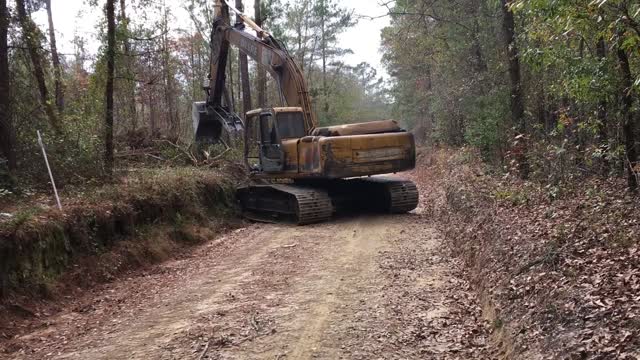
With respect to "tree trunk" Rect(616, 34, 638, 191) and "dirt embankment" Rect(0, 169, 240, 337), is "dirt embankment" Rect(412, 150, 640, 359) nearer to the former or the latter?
"tree trunk" Rect(616, 34, 638, 191)

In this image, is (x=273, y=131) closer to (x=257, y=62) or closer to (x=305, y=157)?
(x=305, y=157)

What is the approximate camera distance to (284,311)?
6.46m

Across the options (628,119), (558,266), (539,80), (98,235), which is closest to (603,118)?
(628,119)

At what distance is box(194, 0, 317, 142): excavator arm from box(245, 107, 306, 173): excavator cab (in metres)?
0.30

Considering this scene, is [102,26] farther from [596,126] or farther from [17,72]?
[596,126]

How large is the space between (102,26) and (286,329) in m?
9.44

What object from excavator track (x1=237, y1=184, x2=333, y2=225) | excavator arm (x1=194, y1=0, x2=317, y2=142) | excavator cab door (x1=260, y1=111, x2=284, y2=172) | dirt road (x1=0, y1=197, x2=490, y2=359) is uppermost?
excavator arm (x1=194, y1=0, x2=317, y2=142)

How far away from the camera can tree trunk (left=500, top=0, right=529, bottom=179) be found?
11.3 m

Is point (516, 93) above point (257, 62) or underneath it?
underneath

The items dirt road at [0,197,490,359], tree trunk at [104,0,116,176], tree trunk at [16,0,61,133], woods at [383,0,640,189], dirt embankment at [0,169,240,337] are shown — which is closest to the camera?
dirt road at [0,197,490,359]

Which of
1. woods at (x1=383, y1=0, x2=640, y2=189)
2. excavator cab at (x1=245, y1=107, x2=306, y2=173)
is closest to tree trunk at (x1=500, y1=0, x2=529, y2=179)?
woods at (x1=383, y1=0, x2=640, y2=189)

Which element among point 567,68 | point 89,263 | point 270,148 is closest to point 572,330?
point 567,68

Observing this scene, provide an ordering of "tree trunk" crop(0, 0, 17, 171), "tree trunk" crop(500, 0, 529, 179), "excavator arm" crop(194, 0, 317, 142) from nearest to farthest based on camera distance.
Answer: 1. "tree trunk" crop(0, 0, 17, 171)
2. "tree trunk" crop(500, 0, 529, 179)
3. "excavator arm" crop(194, 0, 317, 142)

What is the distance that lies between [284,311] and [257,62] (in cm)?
976
